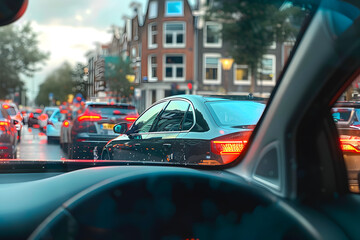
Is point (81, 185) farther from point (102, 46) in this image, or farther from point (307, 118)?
point (307, 118)

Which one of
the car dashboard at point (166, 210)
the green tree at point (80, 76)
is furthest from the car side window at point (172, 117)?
the car dashboard at point (166, 210)

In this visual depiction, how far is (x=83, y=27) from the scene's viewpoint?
203 cm

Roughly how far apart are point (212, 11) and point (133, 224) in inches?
33.6

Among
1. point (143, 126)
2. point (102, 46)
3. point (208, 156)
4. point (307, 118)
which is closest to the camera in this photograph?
point (307, 118)

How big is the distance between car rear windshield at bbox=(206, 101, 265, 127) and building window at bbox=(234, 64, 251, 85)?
0.38 meters

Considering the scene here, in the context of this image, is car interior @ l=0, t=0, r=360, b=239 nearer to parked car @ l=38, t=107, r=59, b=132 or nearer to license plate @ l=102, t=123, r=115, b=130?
license plate @ l=102, t=123, r=115, b=130

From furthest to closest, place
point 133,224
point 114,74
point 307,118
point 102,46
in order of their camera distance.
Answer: point 114,74 → point 102,46 → point 307,118 → point 133,224

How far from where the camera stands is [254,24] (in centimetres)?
207

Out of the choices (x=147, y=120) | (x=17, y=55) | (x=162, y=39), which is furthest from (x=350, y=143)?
(x=147, y=120)

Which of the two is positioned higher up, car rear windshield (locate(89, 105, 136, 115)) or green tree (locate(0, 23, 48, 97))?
green tree (locate(0, 23, 48, 97))

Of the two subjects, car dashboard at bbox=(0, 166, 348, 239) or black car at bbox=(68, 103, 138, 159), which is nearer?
car dashboard at bbox=(0, 166, 348, 239)

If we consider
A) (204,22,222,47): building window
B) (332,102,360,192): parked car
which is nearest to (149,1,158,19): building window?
(204,22,222,47): building window

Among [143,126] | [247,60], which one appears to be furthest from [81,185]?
[143,126]

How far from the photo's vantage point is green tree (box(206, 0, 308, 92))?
6.00 ft
